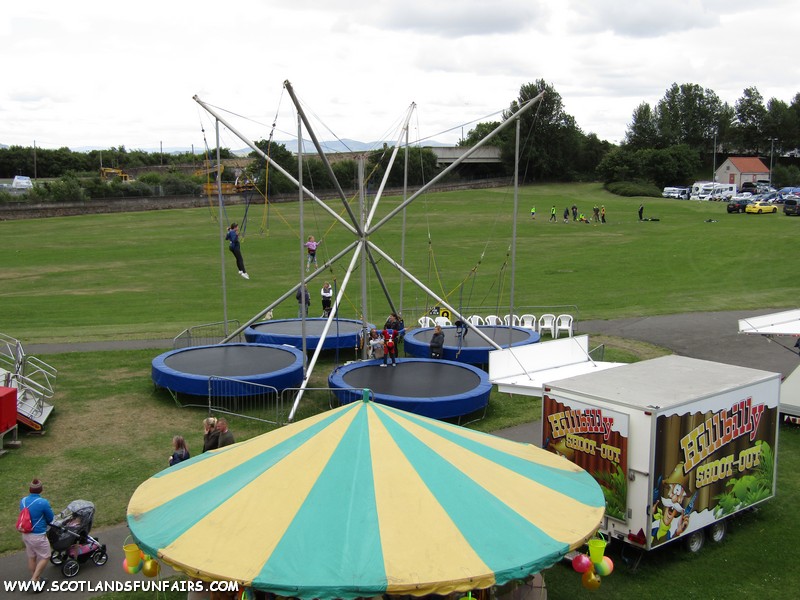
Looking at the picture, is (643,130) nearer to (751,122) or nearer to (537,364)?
(751,122)

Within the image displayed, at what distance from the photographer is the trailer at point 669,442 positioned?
1030 centimetres

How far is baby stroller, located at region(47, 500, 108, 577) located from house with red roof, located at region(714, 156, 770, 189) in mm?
104377

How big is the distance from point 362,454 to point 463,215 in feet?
196

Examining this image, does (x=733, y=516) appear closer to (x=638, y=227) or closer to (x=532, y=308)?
(x=532, y=308)

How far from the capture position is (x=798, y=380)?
53.7 feet

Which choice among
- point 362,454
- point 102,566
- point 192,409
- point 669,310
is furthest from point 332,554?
point 669,310

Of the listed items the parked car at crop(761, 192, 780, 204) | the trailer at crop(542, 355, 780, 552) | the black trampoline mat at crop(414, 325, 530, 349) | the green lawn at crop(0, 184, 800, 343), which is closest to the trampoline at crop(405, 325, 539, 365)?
the black trampoline mat at crop(414, 325, 530, 349)

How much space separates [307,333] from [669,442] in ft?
49.8

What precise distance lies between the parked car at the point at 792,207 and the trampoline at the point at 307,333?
174 feet

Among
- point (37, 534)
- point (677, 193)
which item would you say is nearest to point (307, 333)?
point (37, 534)

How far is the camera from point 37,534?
31.8 feet

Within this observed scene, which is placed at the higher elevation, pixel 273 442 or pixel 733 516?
pixel 273 442

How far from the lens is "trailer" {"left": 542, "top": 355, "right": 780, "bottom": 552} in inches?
405

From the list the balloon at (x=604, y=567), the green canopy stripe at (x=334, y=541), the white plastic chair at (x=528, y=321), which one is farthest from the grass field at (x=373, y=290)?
the green canopy stripe at (x=334, y=541)
